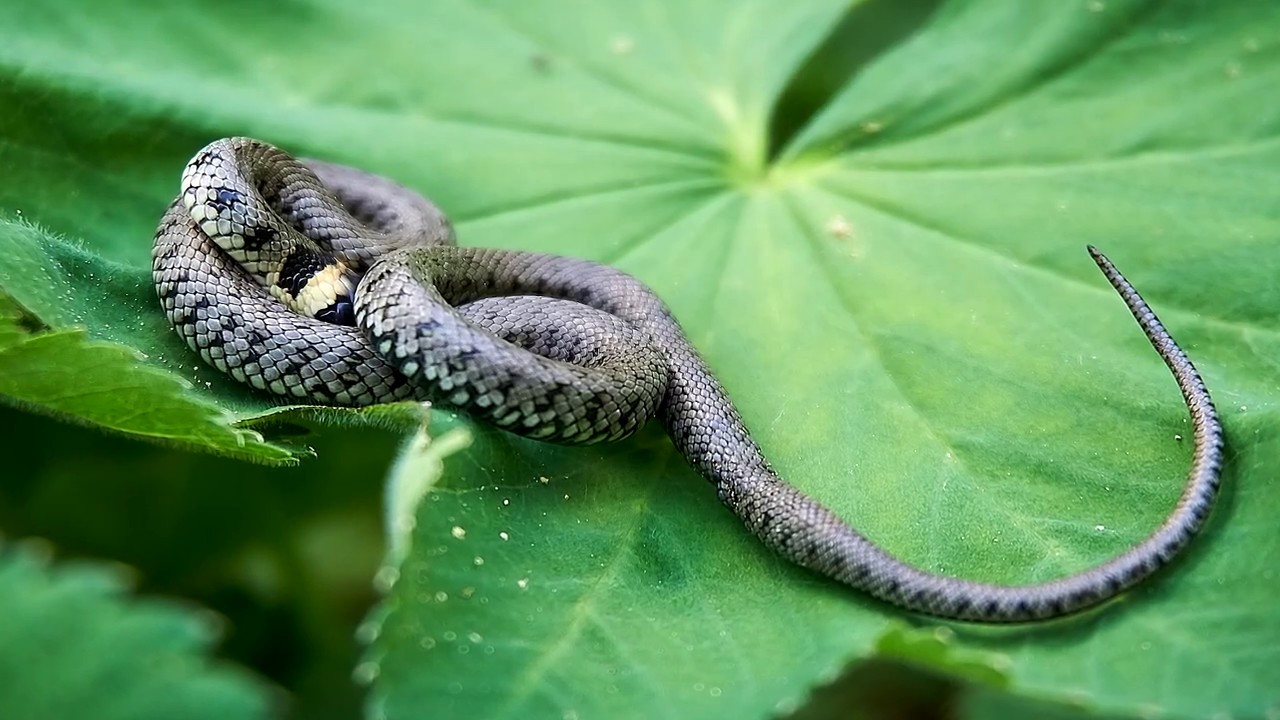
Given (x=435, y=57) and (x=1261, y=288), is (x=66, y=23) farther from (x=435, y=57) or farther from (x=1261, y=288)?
(x=1261, y=288)

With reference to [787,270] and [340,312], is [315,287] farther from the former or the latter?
[787,270]

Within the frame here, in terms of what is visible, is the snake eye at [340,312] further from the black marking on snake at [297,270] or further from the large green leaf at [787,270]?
the large green leaf at [787,270]

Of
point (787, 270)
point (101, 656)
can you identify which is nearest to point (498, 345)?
point (787, 270)

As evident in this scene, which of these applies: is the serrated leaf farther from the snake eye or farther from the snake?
the snake eye

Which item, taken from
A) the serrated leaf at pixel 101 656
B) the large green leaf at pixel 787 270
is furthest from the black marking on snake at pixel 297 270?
the serrated leaf at pixel 101 656

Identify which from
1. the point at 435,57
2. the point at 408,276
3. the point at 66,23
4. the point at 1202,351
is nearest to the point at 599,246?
the point at 408,276
